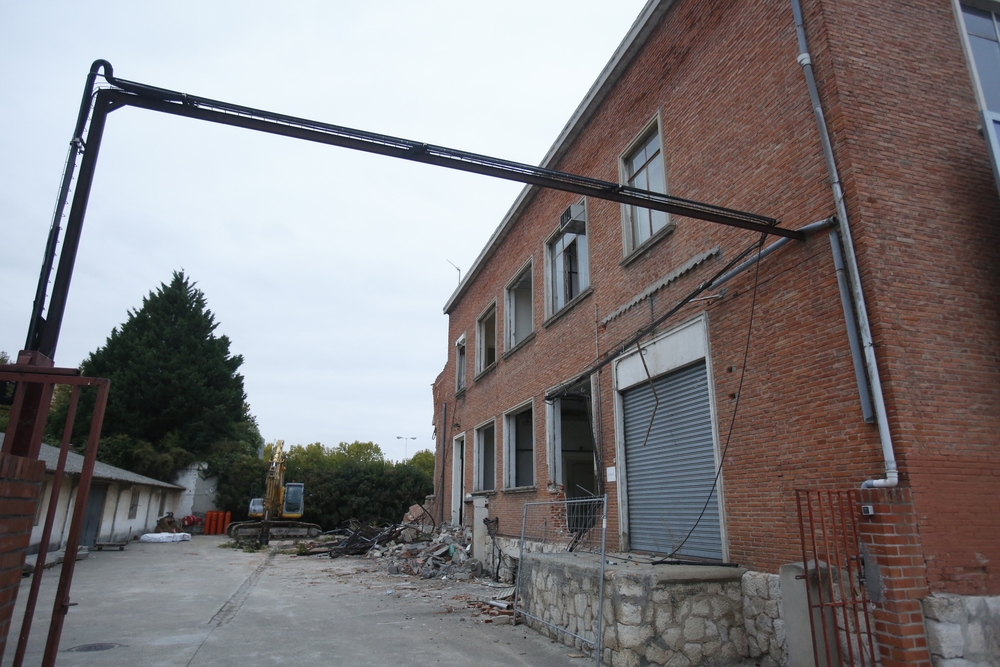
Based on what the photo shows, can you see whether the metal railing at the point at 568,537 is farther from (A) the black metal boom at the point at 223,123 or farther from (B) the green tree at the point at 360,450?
(B) the green tree at the point at 360,450

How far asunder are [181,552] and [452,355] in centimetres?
1226

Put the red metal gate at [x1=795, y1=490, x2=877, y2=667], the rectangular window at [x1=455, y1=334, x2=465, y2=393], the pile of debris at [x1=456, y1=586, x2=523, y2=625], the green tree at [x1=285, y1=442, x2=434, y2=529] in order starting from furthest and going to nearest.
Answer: the green tree at [x1=285, y1=442, x2=434, y2=529]
the rectangular window at [x1=455, y1=334, x2=465, y2=393]
the pile of debris at [x1=456, y1=586, x2=523, y2=625]
the red metal gate at [x1=795, y1=490, x2=877, y2=667]

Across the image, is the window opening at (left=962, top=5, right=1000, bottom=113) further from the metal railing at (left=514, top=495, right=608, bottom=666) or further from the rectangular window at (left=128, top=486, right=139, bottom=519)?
the rectangular window at (left=128, top=486, right=139, bottom=519)

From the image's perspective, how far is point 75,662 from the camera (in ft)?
21.7

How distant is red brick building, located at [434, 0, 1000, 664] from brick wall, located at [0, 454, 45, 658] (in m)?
5.96

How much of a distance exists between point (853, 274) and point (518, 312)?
36.4ft

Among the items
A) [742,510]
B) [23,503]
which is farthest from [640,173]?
[23,503]

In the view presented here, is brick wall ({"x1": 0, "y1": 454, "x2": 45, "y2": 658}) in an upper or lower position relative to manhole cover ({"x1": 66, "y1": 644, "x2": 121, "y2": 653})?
upper

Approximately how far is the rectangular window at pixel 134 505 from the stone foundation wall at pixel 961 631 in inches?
1237

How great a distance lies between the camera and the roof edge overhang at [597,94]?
32.4 feet

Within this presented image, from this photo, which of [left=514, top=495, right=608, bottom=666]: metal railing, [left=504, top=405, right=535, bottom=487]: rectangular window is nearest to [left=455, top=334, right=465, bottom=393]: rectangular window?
[left=504, top=405, right=535, bottom=487]: rectangular window

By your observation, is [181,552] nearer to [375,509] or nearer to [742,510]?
[375,509]

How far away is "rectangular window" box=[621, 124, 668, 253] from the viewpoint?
9.85 m

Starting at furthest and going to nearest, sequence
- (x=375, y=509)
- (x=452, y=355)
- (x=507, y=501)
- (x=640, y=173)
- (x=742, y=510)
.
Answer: (x=375, y=509), (x=452, y=355), (x=507, y=501), (x=640, y=173), (x=742, y=510)
